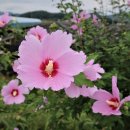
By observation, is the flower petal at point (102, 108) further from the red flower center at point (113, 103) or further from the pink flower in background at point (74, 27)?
the pink flower in background at point (74, 27)

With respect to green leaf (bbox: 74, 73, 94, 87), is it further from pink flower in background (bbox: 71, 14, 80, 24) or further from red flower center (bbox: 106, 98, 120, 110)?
pink flower in background (bbox: 71, 14, 80, 24)

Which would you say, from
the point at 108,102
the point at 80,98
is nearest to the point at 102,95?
the point at 108,102

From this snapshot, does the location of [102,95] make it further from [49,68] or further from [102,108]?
[49,68]

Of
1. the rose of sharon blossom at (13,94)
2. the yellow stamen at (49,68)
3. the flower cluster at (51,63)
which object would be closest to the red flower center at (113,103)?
the flower cluster at (51,63)

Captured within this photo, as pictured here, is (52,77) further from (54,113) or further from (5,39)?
(5,39)

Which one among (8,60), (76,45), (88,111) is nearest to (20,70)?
(88,111)

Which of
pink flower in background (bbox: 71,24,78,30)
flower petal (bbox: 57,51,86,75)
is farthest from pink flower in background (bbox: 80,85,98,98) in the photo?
pink flower in background (bbox: 71,24,78,30)
